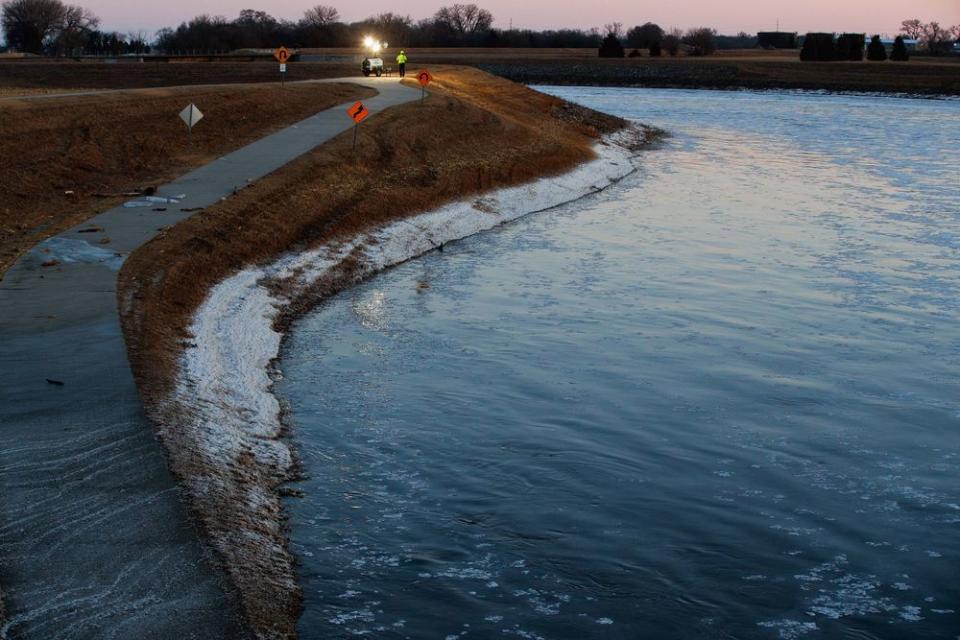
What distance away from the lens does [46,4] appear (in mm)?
126438

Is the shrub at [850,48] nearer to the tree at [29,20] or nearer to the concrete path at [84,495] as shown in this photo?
the tree at [29,20]

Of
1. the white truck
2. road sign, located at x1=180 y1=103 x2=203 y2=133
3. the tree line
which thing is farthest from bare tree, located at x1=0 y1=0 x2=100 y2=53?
road sign, located at x1=180 y1=103 x2=203 y2=133

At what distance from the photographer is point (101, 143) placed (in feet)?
94.6

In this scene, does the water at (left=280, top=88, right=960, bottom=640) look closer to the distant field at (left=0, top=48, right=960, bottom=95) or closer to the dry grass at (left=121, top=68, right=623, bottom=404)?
the dry grass at (left=121, top=68, right=623, bottom=404)

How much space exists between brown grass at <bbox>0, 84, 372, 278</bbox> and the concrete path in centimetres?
365

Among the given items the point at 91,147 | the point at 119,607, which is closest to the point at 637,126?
the point at 91,147

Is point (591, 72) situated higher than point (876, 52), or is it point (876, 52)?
point (876, 52)

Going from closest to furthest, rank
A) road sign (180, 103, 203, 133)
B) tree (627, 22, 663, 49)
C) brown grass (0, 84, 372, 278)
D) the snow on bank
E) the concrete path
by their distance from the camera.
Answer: the concrete path < the snow on bank < brown grass (0, 84, 372, 278) < road sign (180, 103, 203, 133) < tree (627, 22, 663, 49)

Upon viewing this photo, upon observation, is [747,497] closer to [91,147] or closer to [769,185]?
[91,147]

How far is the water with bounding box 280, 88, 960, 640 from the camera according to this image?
9.26 m

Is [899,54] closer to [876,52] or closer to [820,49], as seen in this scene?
[876,52]

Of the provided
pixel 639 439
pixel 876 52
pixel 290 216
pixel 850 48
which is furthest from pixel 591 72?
pixel 639 439

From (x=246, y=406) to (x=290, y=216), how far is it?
10681 millimetres

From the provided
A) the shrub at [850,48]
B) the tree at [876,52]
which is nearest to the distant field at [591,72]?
the tree at [876,52]
